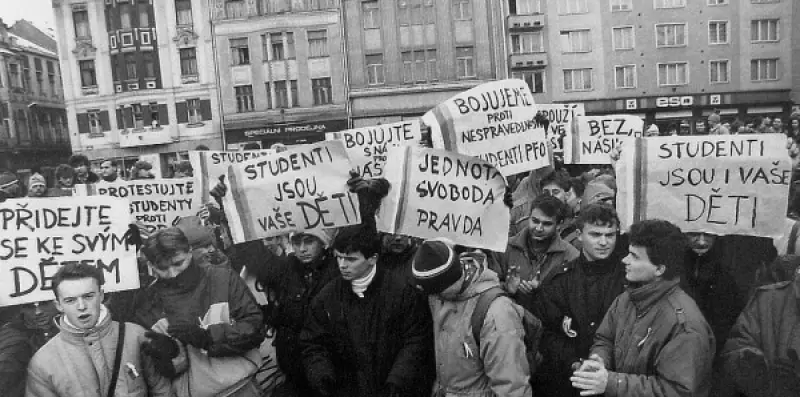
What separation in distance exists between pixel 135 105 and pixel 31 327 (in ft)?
48.7

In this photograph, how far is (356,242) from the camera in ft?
12.0

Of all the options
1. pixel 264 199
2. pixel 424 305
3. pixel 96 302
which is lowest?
pixel 424 305

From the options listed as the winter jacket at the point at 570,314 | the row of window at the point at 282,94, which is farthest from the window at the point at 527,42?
the winter jacket at the point at 570,314

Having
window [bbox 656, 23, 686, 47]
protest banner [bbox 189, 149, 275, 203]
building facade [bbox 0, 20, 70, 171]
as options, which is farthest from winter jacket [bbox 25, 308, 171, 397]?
window [bbox 656, 23, 686, 47]

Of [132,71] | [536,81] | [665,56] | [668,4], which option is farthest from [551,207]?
[536,81]

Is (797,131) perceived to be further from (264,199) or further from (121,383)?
(121,383)

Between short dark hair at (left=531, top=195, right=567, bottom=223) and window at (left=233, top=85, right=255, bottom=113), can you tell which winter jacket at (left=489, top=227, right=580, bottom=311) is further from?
window at (left=233, top=85, right=255, bottom=113)

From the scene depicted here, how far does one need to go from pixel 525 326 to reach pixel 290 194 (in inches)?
88.4

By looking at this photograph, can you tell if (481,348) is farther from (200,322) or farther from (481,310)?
(200,322)

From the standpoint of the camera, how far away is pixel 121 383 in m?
3.43

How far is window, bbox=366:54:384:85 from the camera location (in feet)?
77.5

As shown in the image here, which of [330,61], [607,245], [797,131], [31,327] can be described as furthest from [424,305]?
[330,61]

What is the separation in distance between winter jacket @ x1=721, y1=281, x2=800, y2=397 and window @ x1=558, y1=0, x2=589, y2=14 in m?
16.4

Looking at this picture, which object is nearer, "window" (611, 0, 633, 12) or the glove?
the glove
